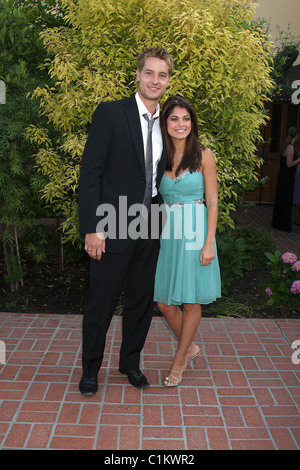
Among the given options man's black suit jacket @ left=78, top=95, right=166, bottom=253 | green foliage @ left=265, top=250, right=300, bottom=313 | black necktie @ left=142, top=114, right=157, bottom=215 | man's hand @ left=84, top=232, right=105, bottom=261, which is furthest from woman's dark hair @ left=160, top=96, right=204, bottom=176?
green foliage @ left=265, top=250, right=300, bottom=313

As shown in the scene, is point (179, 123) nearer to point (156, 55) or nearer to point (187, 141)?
point (187, 141)

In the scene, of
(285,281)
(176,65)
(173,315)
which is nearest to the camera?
(173,315)

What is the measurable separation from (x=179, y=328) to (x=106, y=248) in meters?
0.84

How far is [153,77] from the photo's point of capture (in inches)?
108

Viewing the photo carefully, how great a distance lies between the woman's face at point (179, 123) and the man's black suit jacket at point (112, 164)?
247 mm

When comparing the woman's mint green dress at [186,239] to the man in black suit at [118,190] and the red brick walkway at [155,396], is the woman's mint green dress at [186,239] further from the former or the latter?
the red brick walkway at [155,396]

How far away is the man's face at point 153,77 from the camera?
2.75m

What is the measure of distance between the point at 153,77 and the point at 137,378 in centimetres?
187

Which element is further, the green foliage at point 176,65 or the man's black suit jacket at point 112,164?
the green foliage at point 176,65

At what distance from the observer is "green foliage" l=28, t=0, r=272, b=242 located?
12.9ft

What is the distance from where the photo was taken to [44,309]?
4.68 metres

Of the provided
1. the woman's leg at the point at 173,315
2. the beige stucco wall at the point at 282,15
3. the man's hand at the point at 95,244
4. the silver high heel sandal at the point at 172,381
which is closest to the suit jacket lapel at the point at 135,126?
the man's hand at the point at 95,244

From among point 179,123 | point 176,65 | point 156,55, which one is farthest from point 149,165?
point 176,65
